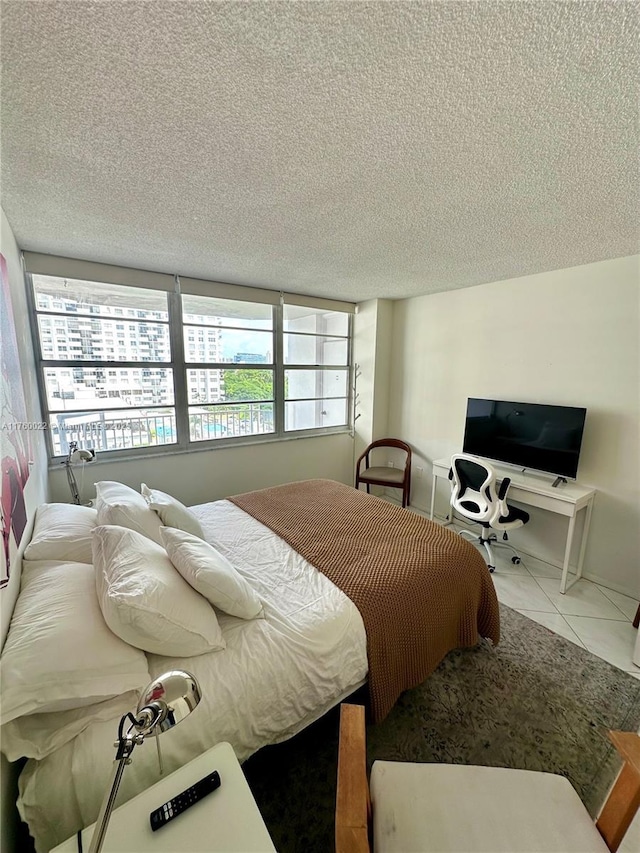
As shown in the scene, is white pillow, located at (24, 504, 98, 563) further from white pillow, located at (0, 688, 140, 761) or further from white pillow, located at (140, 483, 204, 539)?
white pillow, located at (0, 688, 140, 761)

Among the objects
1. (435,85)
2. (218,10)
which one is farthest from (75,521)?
(435,85)

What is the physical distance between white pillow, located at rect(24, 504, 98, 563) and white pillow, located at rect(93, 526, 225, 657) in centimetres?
26

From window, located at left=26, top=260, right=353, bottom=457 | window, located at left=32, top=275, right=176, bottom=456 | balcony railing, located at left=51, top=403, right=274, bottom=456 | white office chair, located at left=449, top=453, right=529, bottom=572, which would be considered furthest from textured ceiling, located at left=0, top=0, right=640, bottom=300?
white office chair, located at left=449, top=453, right=529, bottom=572

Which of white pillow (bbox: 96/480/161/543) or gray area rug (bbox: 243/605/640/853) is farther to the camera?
white pillow (bbox: 96/480/161/543)

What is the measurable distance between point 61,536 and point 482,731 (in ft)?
6.90

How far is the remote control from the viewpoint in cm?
75

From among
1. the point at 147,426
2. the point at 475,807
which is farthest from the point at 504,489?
the point at 147,426

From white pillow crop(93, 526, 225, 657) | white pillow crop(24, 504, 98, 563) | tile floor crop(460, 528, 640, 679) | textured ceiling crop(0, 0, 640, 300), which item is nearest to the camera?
textured ceiling crop(0, 0, 640, 300)

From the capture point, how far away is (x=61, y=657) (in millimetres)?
911

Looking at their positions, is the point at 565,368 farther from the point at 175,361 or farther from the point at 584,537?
the point at 175,361

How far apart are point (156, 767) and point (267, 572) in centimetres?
80

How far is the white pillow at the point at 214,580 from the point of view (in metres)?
1.29

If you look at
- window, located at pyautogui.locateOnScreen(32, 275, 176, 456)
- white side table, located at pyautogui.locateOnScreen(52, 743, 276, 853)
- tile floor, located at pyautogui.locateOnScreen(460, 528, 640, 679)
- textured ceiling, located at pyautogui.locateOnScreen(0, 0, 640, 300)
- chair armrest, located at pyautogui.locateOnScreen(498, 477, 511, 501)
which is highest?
textured ceiling, located at pyautogui.locateOnScreen(0, 0, 640, 300)

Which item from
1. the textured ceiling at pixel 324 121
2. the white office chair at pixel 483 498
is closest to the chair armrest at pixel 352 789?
the textured ceiling at pixel 324 121
